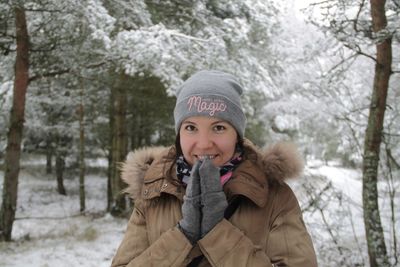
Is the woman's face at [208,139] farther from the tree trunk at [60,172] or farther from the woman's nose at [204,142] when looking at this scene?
the tree trunk at [60,172]

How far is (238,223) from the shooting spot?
1.62 meters

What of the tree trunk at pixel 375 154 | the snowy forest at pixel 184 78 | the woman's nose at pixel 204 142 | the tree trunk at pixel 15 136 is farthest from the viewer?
the tree trunk at pixel 15 136

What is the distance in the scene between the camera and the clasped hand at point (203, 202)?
4.97 feet

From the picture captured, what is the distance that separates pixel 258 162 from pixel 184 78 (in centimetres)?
637

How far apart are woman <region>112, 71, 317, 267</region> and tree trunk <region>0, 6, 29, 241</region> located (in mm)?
6210

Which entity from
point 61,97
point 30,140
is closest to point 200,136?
point 61,97

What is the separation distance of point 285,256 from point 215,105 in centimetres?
67

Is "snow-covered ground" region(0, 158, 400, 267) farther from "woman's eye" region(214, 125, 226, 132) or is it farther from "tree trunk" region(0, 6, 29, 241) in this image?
"woman's eye" region(214, 125, 226, 132)

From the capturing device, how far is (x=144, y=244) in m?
1.73

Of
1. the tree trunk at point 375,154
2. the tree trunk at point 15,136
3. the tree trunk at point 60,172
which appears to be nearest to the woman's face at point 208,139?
the tree trunk at point 375,154

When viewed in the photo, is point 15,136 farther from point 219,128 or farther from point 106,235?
point 219,128

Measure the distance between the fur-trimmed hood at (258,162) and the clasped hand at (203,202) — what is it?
0.30 metres

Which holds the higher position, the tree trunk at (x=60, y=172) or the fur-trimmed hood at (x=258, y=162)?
the fur-trimmed hood at (x=258, y=162)

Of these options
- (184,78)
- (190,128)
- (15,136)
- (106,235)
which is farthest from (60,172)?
(190,128)
